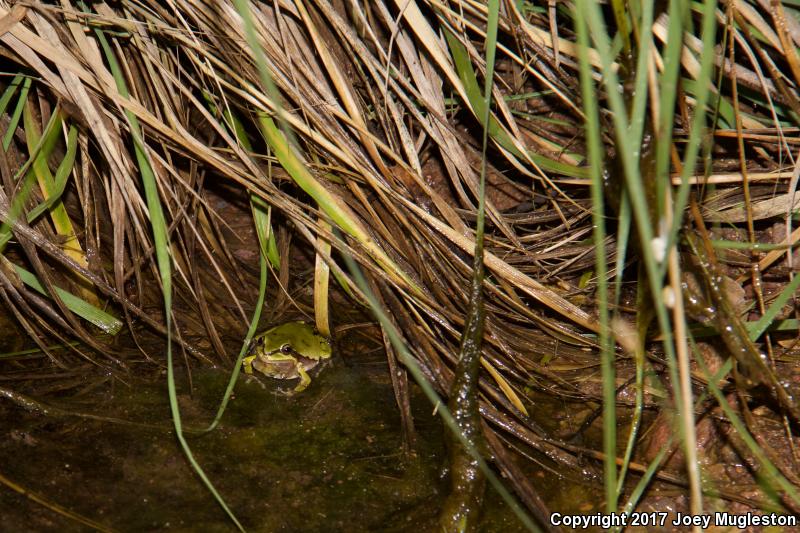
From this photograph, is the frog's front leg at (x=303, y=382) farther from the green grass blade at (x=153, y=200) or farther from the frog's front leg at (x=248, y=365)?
the green grass blade at (x=153, y=200)

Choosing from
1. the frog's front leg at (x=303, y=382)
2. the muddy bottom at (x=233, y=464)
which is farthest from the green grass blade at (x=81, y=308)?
the frog's front leg at (x=303, y=382)

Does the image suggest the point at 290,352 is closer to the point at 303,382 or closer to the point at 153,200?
the point at 303,382

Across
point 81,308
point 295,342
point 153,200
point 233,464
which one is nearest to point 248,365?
point 295,342

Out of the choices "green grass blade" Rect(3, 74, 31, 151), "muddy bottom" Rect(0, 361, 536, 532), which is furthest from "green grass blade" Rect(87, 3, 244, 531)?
"green grass blade" Rect(3, 74, 31, 151)

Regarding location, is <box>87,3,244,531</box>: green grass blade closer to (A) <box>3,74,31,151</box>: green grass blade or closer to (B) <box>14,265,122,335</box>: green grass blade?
(A) <box>3,74,31,151</box>: green grass blade

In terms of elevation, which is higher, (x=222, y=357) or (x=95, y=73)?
(x=95, y=73)

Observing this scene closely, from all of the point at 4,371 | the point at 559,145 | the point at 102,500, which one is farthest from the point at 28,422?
the point at 559,145

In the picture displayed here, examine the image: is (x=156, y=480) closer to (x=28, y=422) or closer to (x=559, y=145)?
(x=28, y=422)
